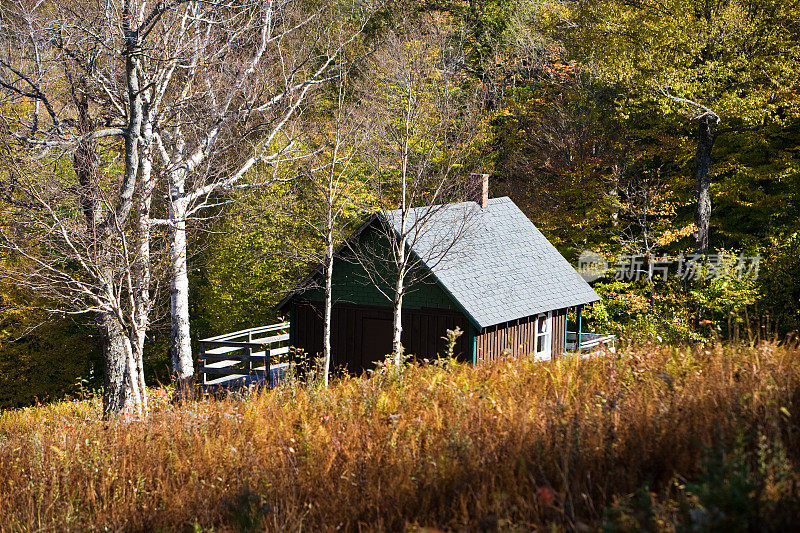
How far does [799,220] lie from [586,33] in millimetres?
11311

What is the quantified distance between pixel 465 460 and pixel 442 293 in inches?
624

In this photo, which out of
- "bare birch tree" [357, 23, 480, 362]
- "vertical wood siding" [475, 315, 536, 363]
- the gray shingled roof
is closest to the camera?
"bare birch tree" [357, 23, 480, 362]

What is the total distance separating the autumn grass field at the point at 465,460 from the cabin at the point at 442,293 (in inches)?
491

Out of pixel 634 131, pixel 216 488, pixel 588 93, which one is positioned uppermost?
pixel 588 93

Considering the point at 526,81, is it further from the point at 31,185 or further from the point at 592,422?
the point at 592,422

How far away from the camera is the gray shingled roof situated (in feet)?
65.4

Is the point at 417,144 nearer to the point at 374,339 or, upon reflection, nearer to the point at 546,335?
the point at 546,335

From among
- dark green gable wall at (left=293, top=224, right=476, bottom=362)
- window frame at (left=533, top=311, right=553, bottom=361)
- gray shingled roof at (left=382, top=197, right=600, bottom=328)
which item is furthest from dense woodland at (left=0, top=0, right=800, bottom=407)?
window frame at (left=533, top=311, right=553, bottom=361)

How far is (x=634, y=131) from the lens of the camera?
106 feet

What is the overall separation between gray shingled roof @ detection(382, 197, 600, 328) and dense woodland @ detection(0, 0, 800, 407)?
1.73 m

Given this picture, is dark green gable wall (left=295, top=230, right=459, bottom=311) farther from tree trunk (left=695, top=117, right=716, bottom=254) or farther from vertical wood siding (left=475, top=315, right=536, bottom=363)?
tree trunk (left=695, top=117, right=716, bottom=254)

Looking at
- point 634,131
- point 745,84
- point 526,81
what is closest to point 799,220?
point 745,84

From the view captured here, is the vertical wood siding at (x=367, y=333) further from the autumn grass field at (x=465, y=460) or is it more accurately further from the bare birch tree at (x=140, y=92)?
the autumn grass field at (x=465, y=460)

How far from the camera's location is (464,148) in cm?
2938
